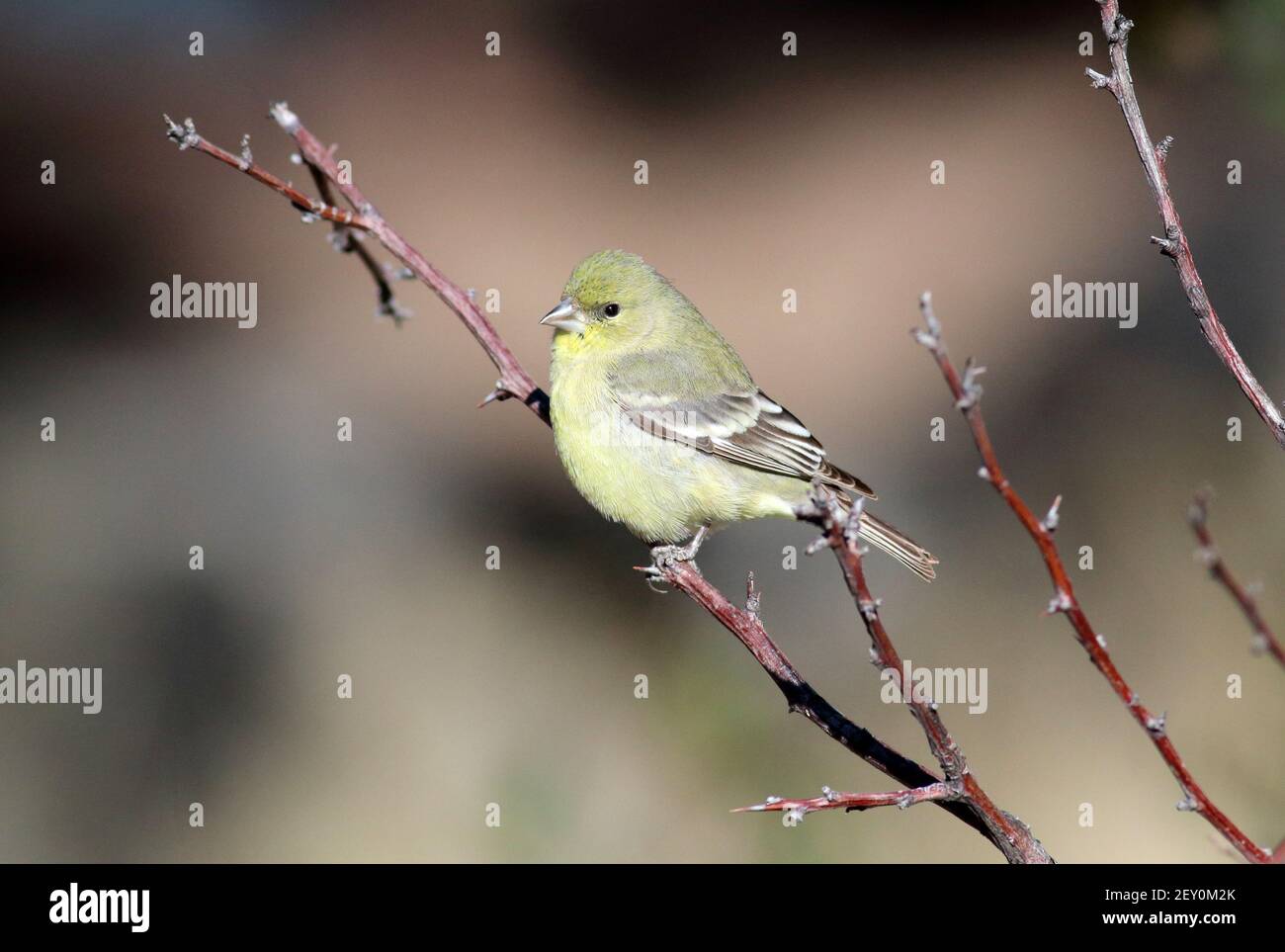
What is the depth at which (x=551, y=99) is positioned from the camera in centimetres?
1105

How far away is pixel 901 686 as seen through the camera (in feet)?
7.36

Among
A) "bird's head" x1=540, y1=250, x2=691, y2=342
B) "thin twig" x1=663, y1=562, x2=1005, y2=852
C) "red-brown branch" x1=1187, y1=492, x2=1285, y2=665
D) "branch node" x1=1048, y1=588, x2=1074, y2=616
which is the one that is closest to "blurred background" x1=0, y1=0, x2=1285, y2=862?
"bird's head" x1=540, y1=250, x2=691, y2=342

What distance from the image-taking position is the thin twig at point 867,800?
2.43 meters

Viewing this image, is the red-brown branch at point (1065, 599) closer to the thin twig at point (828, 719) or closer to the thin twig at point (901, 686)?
the thin twig at point (901, 686)

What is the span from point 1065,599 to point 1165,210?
43.7 inches

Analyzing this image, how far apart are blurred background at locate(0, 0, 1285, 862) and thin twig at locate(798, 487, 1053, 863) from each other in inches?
160

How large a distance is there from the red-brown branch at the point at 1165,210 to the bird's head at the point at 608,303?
116 inches

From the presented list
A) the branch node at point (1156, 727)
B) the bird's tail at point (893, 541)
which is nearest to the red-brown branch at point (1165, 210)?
the branch node at point (1156, 727)

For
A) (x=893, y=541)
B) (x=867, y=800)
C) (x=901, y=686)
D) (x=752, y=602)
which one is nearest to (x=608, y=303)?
(x=893, y=541)

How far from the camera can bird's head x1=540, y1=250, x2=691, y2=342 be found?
5496 millimetres

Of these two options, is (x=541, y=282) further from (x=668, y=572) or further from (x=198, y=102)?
(x=668, y=572)

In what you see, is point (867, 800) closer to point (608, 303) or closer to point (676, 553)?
point (676, 553)
